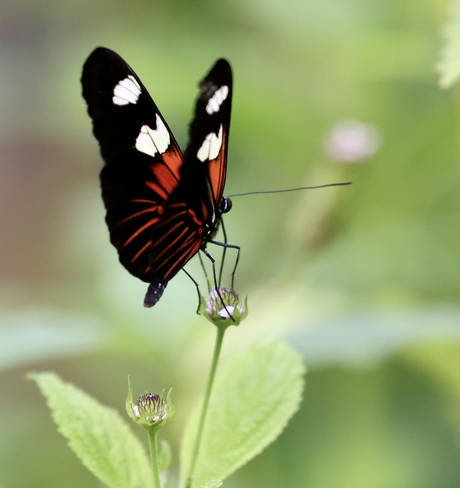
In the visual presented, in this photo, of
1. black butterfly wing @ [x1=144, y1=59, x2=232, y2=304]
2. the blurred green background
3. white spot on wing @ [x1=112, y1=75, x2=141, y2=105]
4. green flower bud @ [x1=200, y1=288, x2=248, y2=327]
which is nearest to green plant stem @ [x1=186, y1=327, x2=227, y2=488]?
green flower bud @ [x1=200, y1=288, x2=248, y2=327]

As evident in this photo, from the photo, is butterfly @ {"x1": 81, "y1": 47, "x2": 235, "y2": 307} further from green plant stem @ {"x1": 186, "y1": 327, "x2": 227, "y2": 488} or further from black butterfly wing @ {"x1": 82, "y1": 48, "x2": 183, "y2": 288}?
green plant stem @ {"x1": 186, "y1": 327, "x2": 227, "y2": 488}

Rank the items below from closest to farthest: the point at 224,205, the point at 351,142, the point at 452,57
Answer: the point at 452,57 → the point at 224,205 → the point at 351,142

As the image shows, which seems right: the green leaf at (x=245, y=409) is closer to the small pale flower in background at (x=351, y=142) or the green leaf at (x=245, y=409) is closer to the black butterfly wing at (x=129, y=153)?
the black butterfly wing at (x=129, y=153)

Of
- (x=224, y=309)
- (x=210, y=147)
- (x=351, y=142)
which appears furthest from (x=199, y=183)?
(x=351, y=142)

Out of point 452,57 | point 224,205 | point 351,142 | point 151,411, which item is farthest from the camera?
point 351,142

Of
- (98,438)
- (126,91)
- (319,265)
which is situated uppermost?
(126,91)

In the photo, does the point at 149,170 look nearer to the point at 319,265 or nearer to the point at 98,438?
the point at 98,438
